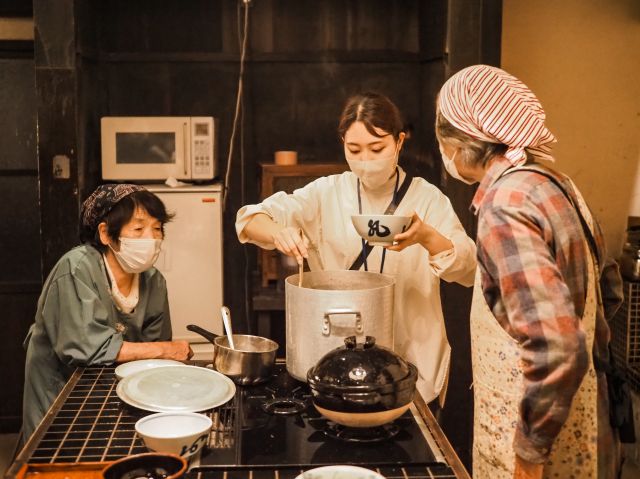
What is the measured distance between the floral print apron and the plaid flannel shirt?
58 millimetres

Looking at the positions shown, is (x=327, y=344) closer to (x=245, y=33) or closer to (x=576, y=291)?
(x=576, y=291)

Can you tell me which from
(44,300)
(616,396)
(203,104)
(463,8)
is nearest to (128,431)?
(44,300)

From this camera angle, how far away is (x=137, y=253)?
8.19ft

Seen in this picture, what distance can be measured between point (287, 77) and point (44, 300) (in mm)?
2287

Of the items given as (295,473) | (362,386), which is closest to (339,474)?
(295,473)

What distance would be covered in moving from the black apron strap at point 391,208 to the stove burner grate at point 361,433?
2.88 feet

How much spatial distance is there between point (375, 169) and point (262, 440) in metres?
1.13

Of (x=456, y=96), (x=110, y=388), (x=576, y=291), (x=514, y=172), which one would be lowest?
(x=110, y=388)

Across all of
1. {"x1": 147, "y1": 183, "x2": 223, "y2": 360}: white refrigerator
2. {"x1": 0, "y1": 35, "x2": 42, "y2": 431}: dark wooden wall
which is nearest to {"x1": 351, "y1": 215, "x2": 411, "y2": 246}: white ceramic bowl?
{"x1": 147, "y1": 183, "x2": 223, "y2": 360}: white refrigerator

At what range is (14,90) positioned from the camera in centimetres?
430

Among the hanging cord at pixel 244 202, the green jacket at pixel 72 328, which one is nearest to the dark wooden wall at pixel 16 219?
the hanging cord at pixel 244 202

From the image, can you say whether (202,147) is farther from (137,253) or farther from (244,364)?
(244,364)

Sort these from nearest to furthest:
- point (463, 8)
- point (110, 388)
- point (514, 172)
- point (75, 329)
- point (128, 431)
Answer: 1. point (514, 172)
2. point (128, 431)
3. point (110, 388)
4. point (75, 329)
5. point (463, 8)

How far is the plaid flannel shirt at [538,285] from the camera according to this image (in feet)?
4.72
